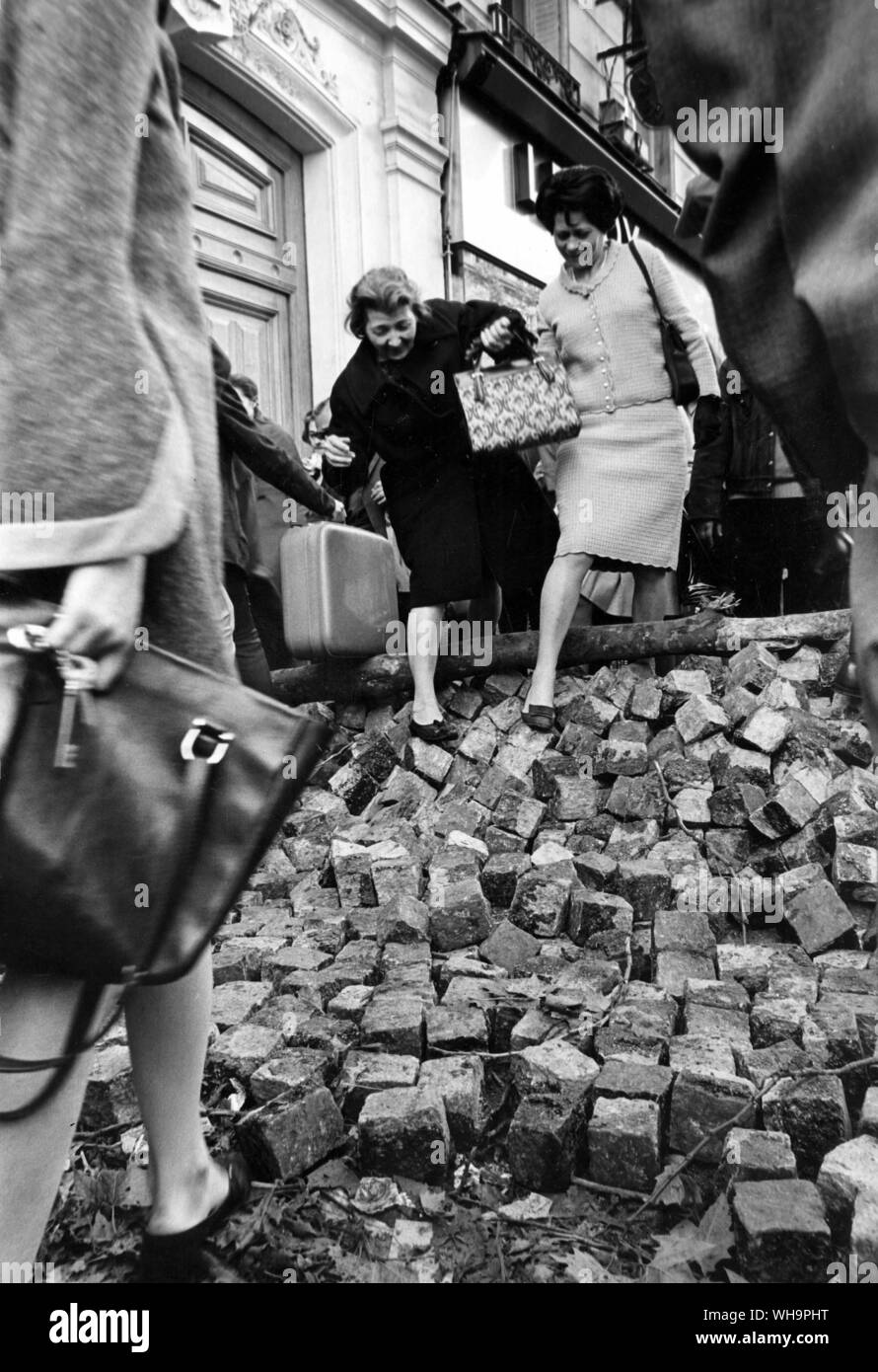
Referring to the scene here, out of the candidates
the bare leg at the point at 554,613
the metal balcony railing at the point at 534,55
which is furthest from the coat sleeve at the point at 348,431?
the metal balcony railing at the point at 534,55

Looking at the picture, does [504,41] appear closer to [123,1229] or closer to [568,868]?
[568,868]

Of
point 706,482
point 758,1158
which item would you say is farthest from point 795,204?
point 706,482

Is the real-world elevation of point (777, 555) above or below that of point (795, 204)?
above

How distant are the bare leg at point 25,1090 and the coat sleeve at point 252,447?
3141 millimetres

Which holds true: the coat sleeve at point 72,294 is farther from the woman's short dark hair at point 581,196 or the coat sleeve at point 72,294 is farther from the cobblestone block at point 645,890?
the woman's short dark hair at point 581,196

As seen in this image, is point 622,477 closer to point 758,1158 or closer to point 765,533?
point 765,533

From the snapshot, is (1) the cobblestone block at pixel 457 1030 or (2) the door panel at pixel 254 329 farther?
(2) the door panel at pixel 254 329

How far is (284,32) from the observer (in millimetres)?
7367

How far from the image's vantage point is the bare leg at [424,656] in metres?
4.73

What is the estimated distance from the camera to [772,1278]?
1.67 metres

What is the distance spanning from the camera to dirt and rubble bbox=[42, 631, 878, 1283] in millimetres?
1814

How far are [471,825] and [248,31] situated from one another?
18.5 ft

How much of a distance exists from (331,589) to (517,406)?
1.16m

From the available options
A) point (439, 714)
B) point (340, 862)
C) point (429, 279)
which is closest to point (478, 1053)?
point (340, 862)
